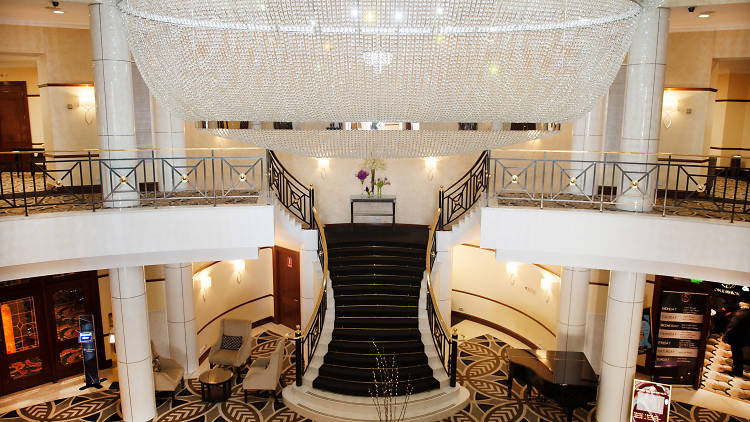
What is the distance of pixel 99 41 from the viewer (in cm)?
744

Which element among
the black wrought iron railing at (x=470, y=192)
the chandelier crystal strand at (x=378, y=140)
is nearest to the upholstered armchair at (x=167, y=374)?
the black wrought iron railing at (x=470, y=192)

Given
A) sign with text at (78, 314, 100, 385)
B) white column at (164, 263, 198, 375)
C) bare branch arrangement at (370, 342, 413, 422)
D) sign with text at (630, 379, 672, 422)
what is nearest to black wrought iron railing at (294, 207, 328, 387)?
bare branch arrangement at (370, 342, 413, 422)

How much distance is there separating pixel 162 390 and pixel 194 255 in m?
2.80

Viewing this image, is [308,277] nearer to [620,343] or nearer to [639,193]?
[620,343]

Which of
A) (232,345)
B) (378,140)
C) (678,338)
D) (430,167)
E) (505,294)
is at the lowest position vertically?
(232,345)

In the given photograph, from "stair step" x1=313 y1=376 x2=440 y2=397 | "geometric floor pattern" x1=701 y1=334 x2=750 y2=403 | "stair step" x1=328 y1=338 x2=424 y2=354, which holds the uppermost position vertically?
"stair step" x1=328 y1=338 x2=424 y2=354

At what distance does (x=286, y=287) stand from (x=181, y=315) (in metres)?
3.25

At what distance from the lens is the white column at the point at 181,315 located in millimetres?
10117

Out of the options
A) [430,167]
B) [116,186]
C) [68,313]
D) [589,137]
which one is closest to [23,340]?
[68,313]

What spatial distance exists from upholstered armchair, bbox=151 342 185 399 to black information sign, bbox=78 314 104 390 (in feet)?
3.79

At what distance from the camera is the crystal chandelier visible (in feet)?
4.66

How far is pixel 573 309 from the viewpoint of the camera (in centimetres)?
1016

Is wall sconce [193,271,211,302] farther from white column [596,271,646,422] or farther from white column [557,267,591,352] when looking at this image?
white column [596,271,646,422]

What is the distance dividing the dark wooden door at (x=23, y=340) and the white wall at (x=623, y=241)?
8.08 metres
